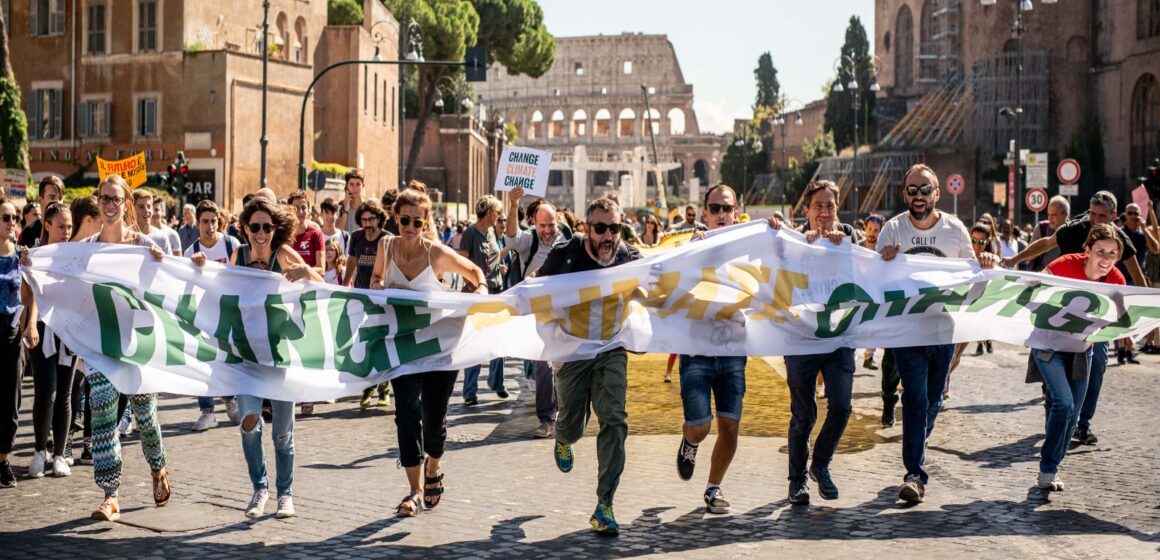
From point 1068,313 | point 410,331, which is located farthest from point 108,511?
point 1068,313

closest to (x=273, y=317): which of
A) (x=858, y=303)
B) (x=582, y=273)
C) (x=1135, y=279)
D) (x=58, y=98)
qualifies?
(x=582, y=273)

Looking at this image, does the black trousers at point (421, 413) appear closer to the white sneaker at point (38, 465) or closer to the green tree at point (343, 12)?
the white sneaker at point (38, 465)

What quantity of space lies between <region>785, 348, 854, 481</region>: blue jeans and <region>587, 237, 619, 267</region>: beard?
1.23m

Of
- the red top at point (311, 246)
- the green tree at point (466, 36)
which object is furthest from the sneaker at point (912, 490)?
the green tree at point (466, 36)

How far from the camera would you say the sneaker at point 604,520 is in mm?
7570

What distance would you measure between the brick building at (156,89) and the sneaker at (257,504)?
34550mm

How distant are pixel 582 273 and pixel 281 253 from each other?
5.89ft

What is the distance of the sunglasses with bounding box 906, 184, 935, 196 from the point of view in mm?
8812

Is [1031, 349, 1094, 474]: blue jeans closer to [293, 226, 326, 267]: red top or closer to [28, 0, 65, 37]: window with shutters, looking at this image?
[293, 226, 326, 267]: red top

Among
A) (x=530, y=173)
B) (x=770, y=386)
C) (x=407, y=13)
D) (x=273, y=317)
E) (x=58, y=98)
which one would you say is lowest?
(x=770, y=386)

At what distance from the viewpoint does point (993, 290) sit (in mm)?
9164

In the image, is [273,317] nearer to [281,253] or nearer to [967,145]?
[281,253]

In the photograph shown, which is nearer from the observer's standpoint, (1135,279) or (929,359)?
(929,359)

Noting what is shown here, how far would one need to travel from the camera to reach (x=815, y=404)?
8.43 meters
